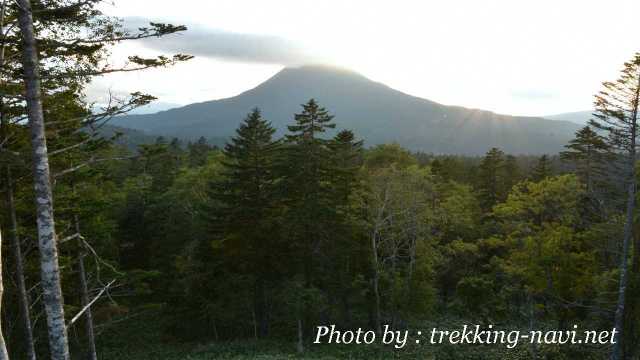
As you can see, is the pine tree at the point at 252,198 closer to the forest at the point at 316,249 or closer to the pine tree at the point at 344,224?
the forest at the point at 316,249

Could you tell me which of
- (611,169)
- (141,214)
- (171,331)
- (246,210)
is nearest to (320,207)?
(246,210)

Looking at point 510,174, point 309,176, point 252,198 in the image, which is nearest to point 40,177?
point 309,176

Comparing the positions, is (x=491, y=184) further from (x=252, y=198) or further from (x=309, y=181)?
(x=252, y=198)

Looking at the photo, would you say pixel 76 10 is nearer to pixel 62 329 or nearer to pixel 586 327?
pixel 62 329

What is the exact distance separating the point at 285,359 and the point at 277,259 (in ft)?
22.3

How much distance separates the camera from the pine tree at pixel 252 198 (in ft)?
93.8

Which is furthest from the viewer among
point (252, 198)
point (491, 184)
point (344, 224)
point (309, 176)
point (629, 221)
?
point (491, 184)

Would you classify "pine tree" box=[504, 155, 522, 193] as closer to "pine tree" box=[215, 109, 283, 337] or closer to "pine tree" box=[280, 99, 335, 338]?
"pine tree" box=[280, 99, 335, 338]

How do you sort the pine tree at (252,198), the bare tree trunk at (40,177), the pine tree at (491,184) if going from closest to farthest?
the bare tree trunk at (40,177) → the pine tree at (252,198) → the pine tree at (491,184)

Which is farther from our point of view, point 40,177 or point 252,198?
point 252,198

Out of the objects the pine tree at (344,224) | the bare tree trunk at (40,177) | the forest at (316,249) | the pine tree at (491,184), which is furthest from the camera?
the pine tree at (491,184)

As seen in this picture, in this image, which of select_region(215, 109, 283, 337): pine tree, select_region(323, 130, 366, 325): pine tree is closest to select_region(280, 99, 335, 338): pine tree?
select_region(323, 130, 366, 325): pine tree

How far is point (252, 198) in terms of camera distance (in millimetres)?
29016

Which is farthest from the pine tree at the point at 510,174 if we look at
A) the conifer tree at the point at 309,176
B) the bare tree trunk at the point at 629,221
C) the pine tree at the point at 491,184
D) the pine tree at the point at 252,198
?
A: the pine tree at the point at 252,198
